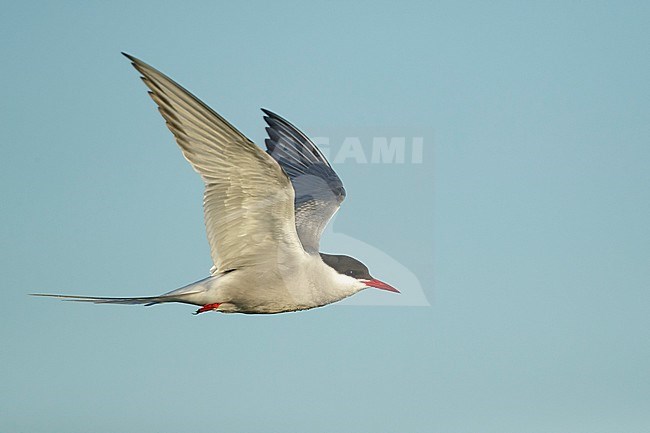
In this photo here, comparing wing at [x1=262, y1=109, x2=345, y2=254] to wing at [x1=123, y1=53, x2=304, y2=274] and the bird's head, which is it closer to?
the bird's head

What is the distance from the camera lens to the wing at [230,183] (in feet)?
19.9

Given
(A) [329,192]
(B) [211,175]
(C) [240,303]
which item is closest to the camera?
(B) [211,175]

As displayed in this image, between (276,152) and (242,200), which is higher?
(276,152)

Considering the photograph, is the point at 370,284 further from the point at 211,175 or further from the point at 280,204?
the point at 211,175

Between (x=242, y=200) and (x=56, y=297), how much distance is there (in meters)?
1.32

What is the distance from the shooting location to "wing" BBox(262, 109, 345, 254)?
7.82m

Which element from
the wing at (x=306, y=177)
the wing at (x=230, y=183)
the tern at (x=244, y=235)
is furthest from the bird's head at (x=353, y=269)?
the wing at (x=306, y=177)

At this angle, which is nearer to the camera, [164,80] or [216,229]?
[164,80]

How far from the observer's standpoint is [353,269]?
23.0 ft

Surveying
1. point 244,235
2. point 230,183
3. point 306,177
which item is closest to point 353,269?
point 244,235

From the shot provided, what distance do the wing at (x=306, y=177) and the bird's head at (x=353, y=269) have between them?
19.0 inches

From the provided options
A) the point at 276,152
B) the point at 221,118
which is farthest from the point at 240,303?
the point at 276,152

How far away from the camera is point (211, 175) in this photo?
645cm

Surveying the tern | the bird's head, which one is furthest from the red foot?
the bird's head
